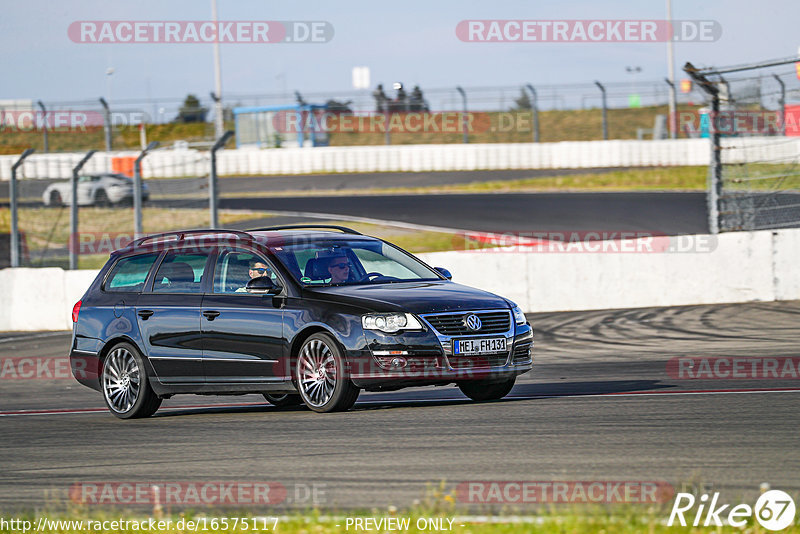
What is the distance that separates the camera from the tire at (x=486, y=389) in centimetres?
990

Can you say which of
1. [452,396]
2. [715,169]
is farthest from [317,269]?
[715,169]

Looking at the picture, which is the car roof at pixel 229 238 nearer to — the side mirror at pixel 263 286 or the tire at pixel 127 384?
the side mirror at pixel 263 286

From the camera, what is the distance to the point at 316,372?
931cm

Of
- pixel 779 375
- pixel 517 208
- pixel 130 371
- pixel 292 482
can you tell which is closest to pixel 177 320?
pixel 130 371

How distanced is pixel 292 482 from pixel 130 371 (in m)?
4.38

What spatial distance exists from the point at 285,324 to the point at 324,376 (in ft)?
1.80

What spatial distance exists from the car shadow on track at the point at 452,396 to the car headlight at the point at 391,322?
3.13ft

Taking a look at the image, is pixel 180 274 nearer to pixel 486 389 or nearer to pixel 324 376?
pixel 324 376

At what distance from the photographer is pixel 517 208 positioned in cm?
2884

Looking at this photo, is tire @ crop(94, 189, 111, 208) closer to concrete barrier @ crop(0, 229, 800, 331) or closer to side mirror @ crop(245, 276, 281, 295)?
concrete barrier @ crop(0, 229, 800, 331)

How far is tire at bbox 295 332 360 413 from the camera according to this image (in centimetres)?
912

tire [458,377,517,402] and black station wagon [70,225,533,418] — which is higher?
black station wagon [70,225,533,418]

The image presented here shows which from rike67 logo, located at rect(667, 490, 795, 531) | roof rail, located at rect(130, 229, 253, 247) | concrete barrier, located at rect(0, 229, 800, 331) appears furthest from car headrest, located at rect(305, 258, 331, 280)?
concrete barrier, located at rect(0, 229, 800, 331)

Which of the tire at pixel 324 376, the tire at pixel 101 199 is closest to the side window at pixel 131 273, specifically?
the tire at pixel 324 376
